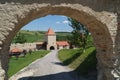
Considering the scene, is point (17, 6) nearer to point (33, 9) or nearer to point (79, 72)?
point (33, 9)

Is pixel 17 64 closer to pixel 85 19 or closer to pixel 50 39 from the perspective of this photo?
pixel 85 19

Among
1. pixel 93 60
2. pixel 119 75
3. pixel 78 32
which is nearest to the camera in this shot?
pixel 119 75

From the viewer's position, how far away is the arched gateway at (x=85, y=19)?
8.05 meters

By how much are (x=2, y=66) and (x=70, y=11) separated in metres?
2.91

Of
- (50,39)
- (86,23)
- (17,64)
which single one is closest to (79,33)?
(17,64)

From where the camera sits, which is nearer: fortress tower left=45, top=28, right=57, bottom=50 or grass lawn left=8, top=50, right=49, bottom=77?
grass lawn left=8, top=50, right=49, bottom=77

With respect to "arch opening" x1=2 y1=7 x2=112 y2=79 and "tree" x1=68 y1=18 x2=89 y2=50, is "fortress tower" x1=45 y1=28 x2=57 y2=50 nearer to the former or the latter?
"tree" x1=68 y1=18 x2=89 y2=50

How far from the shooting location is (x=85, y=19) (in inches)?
372

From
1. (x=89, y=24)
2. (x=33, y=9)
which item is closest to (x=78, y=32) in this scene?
(x=89, y=24)

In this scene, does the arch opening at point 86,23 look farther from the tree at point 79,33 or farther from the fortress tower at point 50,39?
the fortress tower at point 50,39

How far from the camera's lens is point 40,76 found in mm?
18141

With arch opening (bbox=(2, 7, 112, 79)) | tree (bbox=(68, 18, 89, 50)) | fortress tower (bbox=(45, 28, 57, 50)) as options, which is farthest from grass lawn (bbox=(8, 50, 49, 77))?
fortress tower (bbox=(45, 28, 57, 50))

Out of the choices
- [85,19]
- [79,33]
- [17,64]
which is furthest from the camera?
[79,33]

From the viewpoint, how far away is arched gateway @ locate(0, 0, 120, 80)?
805 cm
